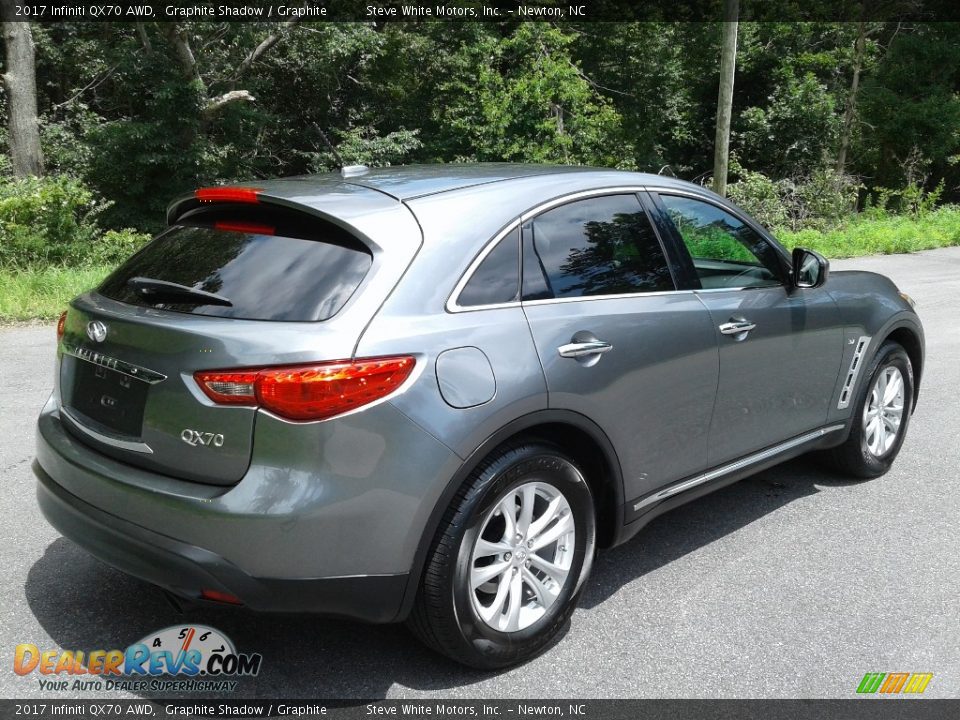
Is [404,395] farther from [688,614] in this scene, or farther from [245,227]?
[688,614]

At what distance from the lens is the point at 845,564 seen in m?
4.04

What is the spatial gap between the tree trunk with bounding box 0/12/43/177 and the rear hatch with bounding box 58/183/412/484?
1801cm

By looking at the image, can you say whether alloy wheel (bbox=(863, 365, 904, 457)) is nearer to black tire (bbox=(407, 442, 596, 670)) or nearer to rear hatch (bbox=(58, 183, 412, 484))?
black tire (bbox=(407, 442, 596, 670))

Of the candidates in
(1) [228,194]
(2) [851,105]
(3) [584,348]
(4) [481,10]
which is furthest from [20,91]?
(2) [851,105]

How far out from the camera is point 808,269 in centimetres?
434

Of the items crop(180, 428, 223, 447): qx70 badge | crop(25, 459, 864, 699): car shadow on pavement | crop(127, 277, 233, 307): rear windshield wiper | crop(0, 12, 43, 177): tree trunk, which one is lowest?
crop(25, 459, 864, 699): car shadow on pavement

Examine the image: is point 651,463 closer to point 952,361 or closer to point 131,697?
point 131,697

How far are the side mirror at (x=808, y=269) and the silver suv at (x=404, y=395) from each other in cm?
45

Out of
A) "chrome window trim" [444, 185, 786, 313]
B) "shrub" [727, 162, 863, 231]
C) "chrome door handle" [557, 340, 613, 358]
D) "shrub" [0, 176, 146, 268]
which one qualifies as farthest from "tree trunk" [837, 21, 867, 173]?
"chrome door handle" [557, 340, 613, 358]

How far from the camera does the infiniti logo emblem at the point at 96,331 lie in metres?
3.06

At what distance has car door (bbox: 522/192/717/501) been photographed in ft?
10.7

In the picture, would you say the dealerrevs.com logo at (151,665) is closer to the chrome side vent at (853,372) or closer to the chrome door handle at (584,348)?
the chrome door handle at (584,348)

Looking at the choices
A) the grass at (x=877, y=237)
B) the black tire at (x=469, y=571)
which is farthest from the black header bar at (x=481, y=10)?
the black tire at (x=469, y=571)

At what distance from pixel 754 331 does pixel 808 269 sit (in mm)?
563
